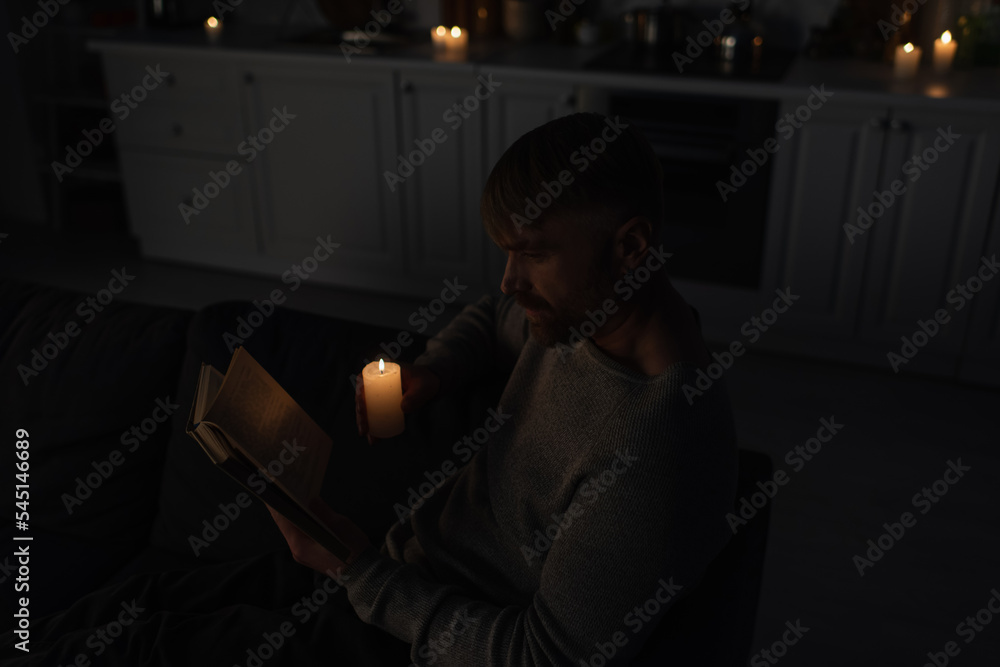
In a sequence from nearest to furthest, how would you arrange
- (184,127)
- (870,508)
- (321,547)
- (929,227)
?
(321,547) < (870,508) < (929,227) < (184,127)

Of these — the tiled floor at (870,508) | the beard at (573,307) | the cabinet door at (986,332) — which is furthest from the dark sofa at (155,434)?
the cabinet door at (986,332)

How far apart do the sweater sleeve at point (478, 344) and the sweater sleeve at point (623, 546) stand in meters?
0.48

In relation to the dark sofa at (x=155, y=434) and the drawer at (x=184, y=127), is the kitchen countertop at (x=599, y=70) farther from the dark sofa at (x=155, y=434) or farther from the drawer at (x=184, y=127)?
the dark sofa at (x=155, y=434)

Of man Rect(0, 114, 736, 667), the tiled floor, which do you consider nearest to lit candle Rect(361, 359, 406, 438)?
man Rect(0, 114, 736, 667)

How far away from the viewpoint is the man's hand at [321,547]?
1175 mm

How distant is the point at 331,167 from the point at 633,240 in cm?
240

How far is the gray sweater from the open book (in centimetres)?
12

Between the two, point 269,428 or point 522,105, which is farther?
point 522,105

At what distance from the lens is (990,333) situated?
2.67 meters

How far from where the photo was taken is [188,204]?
3.51 meters

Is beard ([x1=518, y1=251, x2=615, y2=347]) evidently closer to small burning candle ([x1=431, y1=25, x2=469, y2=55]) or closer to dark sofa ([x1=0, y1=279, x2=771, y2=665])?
dark sofa ([x1=0, y1=279, x2=771, y2=665])

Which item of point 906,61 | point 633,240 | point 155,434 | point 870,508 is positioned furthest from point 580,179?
point 906,61

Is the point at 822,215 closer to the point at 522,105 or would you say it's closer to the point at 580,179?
the point at 522,105

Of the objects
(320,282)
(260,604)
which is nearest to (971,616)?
(260,604)
